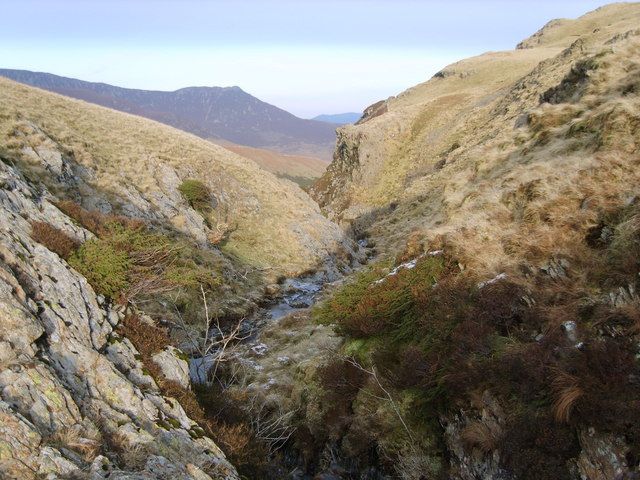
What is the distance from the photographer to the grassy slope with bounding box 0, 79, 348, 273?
29.2 metres

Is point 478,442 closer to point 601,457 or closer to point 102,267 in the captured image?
point 601,457

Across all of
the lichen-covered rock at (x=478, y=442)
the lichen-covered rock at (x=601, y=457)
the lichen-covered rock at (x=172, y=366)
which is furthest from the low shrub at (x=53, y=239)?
the lichen-covered rock at (x=601, y=457)

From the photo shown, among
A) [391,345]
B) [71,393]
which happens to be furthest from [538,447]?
[71,393]

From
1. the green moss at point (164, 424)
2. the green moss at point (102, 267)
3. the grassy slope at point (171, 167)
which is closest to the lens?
the green moss at point (164, 424)

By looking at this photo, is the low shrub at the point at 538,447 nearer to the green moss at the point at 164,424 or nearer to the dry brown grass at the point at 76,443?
the green moss at the point at 164,424

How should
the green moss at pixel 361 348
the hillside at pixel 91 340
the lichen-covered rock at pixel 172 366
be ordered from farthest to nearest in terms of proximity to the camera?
1. the green moss at pixel 361 348
2. the lichen-covered rock at pixel 172 366
3. the hillside at pixel 91 340

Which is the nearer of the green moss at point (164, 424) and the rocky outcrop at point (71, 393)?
the rocky outcrop at point (71, 393)

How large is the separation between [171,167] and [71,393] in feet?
98.0

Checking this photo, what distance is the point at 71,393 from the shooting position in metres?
7.21

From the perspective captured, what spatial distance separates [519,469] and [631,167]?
8864mm

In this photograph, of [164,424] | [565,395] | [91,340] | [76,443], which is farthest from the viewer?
[91,340]

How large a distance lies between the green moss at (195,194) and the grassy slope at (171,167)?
0.97 metres

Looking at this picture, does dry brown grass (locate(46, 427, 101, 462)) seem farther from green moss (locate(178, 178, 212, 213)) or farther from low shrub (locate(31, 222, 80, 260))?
green moss (locate(178, 178, 212, 213))

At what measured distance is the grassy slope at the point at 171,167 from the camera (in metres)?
29.2
